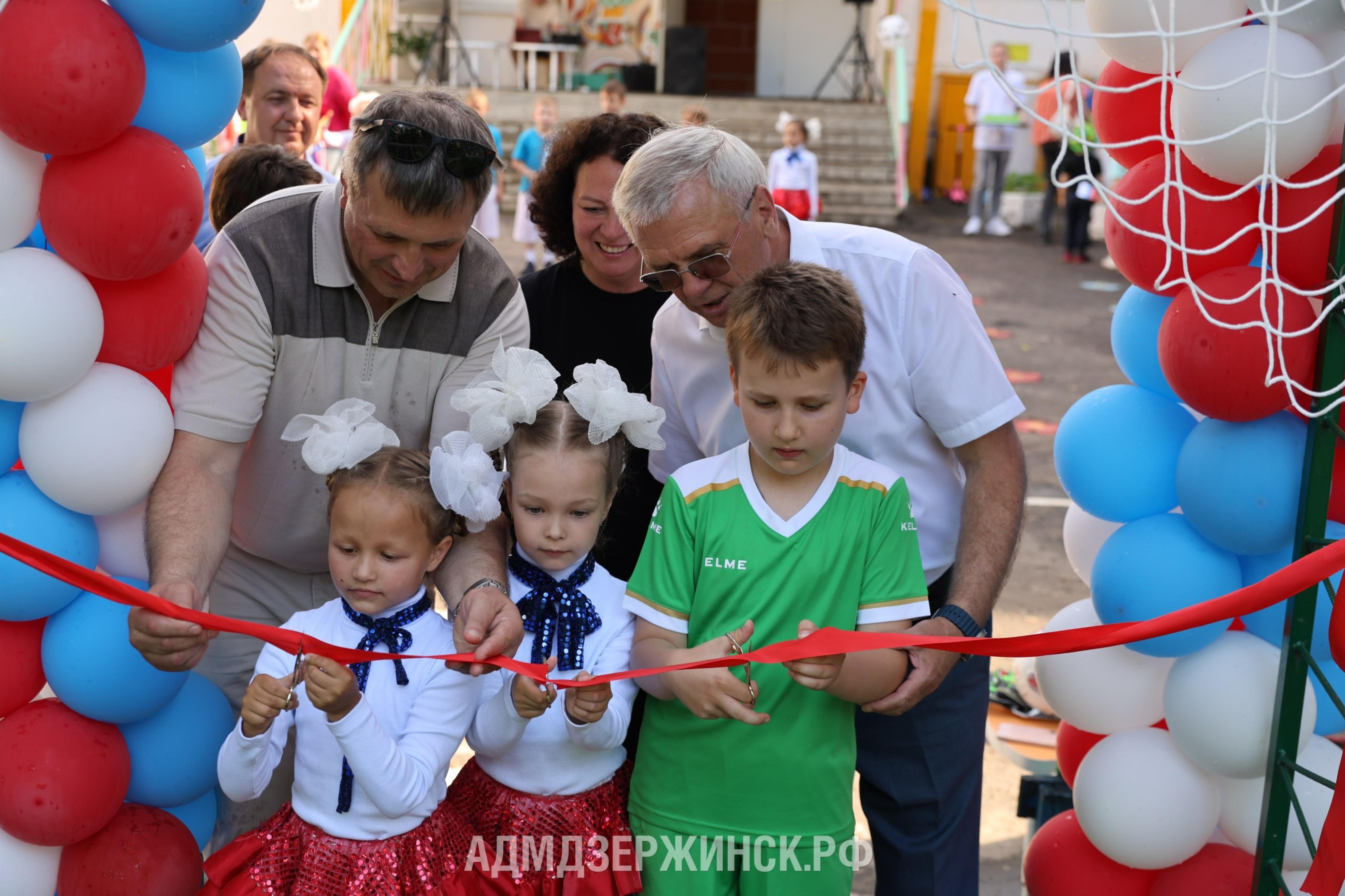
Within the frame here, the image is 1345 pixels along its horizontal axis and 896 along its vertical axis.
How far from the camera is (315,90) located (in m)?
4.68

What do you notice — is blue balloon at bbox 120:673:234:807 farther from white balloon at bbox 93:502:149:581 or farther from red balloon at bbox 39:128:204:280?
red balloon at bbox 39:128:204:280

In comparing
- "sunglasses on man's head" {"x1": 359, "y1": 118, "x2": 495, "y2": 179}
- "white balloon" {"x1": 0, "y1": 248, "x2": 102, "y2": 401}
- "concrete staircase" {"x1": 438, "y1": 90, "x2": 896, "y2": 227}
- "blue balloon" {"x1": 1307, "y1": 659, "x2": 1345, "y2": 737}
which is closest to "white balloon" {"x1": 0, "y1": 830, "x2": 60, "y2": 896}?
"white balloon" {"x1": 0, "y1": 248, "x2": 102, "y2": 401}

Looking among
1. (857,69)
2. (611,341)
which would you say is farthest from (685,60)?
(611,341)

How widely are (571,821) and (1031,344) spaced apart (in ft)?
29.5

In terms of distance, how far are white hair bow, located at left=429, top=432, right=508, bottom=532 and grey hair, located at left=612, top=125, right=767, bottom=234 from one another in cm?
53

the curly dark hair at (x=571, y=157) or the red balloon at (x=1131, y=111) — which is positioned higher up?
the red balloon at (x=1131, y=111)

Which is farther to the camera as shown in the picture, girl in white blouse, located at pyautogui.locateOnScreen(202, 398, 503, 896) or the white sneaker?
the white sneaker

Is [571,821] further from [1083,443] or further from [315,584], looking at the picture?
[1083,443]

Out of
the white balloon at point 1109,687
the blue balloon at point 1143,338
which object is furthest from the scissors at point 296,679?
the blue balloon at point 1143,338

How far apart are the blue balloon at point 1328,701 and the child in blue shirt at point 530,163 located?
860 cm

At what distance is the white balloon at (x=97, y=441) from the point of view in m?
2.27

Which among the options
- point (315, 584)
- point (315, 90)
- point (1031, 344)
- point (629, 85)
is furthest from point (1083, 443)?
point (629, 85)

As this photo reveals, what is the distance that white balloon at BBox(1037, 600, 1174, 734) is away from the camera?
2512mm

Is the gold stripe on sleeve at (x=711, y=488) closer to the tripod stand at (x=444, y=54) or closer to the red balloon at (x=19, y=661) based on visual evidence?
the red balloon at (x=19, y=661)
